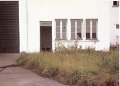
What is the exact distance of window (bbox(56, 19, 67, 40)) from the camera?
76.6ft

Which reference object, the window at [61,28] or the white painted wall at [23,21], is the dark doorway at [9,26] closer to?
the white painted wall at [23,21]

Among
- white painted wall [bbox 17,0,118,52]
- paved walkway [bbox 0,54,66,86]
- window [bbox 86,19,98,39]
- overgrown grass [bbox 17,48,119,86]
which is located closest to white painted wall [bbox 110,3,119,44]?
white painted wall [bbox 17,0,118,52]

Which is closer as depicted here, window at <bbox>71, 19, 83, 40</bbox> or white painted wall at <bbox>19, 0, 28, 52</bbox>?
white painted wall at <bbox>19, 0, 28, 52</bbox>

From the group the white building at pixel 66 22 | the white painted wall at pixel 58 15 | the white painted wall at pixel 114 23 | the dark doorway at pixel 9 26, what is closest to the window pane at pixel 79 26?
the white building at pixel 66 22

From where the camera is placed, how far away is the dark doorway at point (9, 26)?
2444cm

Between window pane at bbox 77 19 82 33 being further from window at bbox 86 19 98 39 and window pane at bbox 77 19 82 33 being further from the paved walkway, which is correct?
the paved walkway

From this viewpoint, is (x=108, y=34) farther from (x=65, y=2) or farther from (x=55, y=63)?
(x=55, y=63)

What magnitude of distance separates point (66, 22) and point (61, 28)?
0.52 m

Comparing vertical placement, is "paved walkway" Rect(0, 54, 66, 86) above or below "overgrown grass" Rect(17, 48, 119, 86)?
below

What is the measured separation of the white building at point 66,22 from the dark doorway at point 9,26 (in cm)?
126

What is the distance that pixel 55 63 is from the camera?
1408cm

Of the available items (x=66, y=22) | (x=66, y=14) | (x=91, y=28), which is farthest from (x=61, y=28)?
(x=91, y=28)

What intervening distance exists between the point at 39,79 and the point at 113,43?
12.9 meters

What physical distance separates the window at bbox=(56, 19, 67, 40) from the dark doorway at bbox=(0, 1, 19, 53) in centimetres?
307
